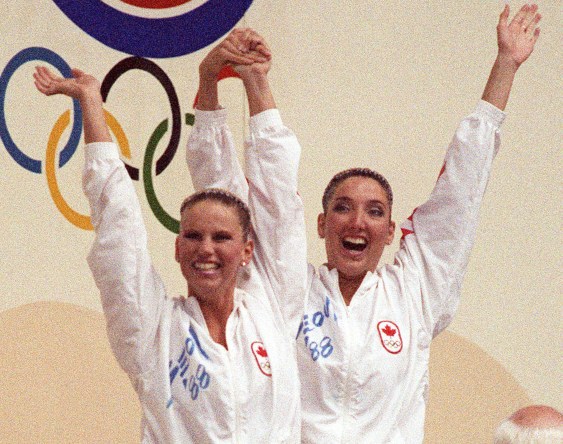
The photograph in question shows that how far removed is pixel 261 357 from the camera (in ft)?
7.73

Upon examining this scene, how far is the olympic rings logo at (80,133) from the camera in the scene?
3.31 meters

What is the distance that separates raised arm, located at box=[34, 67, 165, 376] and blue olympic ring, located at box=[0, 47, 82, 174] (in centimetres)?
108

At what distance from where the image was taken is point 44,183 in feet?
11.0

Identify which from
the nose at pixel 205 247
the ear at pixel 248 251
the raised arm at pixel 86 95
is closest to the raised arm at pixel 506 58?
the ear at pixel 248 251

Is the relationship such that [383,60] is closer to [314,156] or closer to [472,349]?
[314,156]

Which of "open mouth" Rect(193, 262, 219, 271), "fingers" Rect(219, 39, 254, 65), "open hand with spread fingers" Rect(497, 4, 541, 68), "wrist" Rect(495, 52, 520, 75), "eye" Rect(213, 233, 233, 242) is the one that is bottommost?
"open mouth" Rect(193, 262, 219, 271)

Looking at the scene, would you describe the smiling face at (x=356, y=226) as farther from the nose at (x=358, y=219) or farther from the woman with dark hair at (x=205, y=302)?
the woman with dark hair at (x=205, y=302)

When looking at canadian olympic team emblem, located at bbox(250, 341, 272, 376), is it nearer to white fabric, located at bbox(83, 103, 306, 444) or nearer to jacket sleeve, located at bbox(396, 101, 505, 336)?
white fabric, located at bbox(83, 103, 306, 444)

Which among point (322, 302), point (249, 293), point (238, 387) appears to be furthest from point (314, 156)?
point (238, 387)

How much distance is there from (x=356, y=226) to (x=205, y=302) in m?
0.54

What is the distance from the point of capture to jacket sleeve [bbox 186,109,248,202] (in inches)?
102

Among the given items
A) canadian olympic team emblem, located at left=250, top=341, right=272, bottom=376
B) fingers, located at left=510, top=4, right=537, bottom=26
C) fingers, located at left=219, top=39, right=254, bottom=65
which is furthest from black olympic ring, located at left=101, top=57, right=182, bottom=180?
canadian olympic team emblem, located at left=250, top=341, right=272, bottom=376

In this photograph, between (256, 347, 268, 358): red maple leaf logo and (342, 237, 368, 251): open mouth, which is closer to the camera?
(256, 347, 268, 358): red maple leaf logo

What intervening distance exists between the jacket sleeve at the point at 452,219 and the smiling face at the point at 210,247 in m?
0.60
